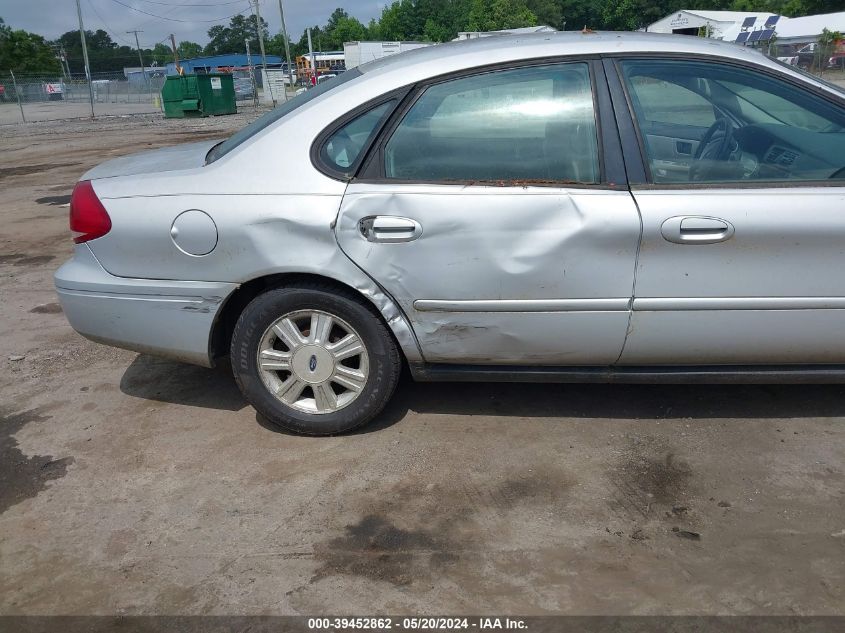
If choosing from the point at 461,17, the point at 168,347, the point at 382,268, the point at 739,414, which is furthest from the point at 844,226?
the point at 461,17

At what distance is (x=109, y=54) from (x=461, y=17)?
53.7 meters

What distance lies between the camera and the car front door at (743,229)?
2.94m

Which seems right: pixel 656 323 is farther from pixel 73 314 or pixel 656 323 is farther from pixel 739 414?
pixel 73 314

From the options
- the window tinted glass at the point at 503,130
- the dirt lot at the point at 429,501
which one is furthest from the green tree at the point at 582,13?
the dirt lot at the point at 429,501

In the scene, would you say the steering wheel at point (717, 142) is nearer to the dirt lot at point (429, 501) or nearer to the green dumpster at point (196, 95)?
the dirt lot at point (429, 501)

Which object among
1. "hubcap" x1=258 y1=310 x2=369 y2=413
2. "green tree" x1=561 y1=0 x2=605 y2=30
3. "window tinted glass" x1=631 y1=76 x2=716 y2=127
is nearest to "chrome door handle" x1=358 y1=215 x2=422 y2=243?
"hubcap" x1=258 y1=310 x2=369 y2=413

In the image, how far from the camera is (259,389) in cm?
336

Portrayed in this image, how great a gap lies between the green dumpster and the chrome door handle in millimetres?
27863

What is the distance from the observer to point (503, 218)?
9.78 feet

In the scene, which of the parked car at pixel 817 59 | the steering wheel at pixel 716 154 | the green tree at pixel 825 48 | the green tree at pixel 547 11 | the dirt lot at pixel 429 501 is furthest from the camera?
the green tree at pixel 547 11

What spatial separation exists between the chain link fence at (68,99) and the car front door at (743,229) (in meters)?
33.6

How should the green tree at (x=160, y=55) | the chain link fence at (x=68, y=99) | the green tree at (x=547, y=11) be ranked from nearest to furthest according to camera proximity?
the chain link fence at (x=68, y=99)
the green tree at (x=547, y=11)
the green tree at (x=160, y=55)

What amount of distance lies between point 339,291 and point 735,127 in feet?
6.28

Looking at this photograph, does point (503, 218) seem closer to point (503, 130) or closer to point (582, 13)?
point (503, 130)
